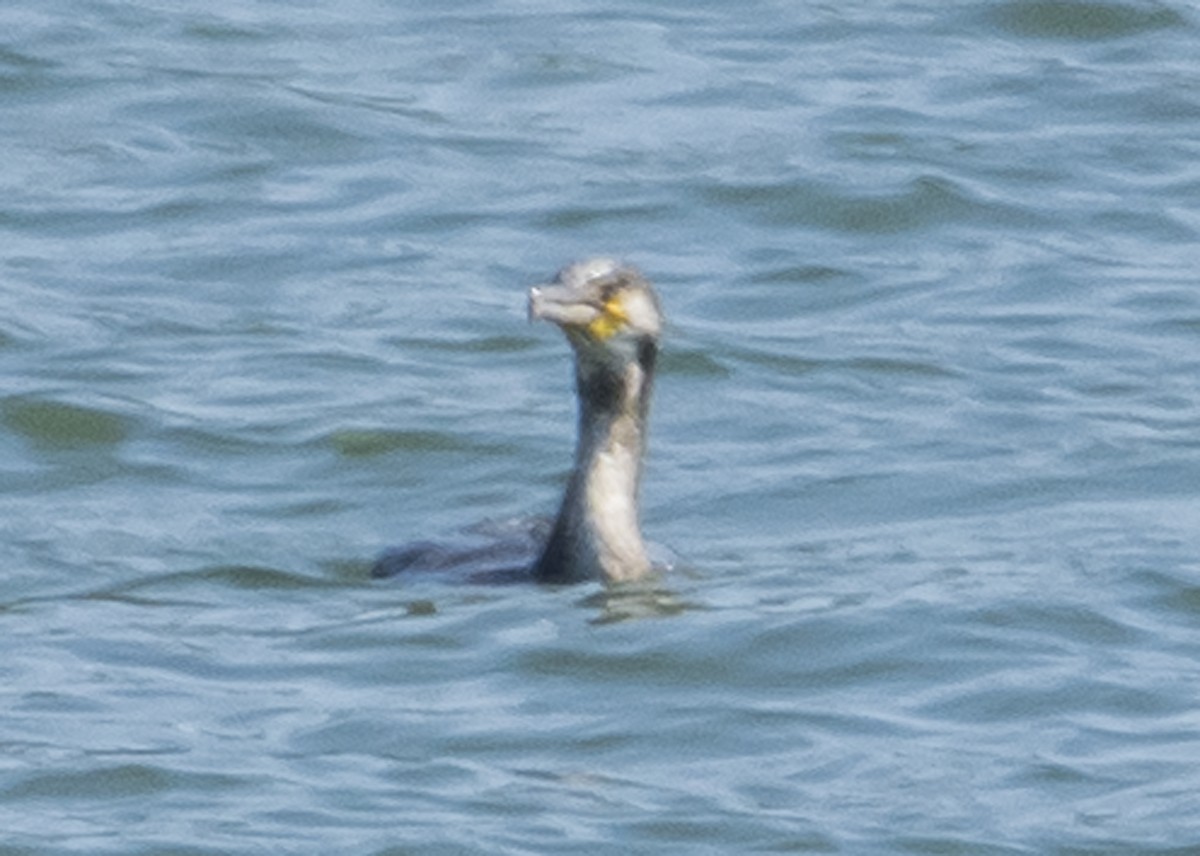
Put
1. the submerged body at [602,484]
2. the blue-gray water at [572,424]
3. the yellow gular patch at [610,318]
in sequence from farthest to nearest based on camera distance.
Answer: the submerged body at [602,484] → the yellow gular patch at [610,318] → the blue-gray water at [572,424]

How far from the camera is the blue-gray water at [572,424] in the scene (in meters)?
8.87

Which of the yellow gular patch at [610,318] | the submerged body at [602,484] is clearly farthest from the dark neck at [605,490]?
the yellow gular patch at [610,318]

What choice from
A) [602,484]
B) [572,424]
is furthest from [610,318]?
[572,424]

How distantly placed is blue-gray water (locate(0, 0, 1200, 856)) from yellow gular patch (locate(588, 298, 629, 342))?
0.70 metres

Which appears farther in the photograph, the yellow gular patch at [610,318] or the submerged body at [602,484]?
the submerged body at [602,484]

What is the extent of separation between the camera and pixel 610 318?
10359 millimetres

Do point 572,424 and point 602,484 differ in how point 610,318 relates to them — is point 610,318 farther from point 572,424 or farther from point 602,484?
point 572,424

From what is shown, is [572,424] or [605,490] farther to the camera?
[572,424]

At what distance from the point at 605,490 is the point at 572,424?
6.77 feet

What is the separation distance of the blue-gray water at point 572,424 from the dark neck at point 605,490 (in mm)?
138

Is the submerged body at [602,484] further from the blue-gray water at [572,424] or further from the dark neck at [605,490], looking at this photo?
the blue-gray water at [572,424]

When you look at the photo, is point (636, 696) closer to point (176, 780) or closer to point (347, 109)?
point (176, 780)

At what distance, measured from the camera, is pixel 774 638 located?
10172mm

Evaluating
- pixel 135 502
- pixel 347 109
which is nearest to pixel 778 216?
pixel 347 109
